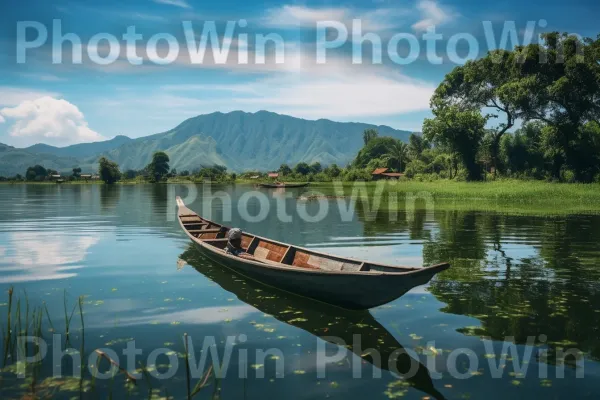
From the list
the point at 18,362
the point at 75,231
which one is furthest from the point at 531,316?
the point at 75,231

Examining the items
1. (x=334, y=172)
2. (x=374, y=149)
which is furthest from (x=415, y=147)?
(x=374, y=149)

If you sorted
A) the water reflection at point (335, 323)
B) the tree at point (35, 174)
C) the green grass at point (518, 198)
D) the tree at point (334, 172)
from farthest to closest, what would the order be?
the tree at point (35, 174)
the tree at point (334, 172)
the green grass at point (518, 198)
the water reflection at point (335, 323)

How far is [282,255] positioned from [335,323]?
528cm

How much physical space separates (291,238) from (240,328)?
46.9ft

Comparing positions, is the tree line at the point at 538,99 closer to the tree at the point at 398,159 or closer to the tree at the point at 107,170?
the tree at the point at 398,159

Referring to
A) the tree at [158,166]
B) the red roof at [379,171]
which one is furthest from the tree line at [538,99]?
the tree at [158,166]

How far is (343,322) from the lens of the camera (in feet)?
32.9

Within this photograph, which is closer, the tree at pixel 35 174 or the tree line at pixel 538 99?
the tree line at pixel 538 99

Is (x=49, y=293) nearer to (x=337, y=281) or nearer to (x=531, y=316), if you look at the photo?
(x=337, y=281)

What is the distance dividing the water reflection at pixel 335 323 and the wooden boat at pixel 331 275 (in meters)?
0.27

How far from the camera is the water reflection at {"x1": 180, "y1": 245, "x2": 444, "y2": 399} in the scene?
7797 millimetres

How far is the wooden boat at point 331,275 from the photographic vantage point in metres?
9.02

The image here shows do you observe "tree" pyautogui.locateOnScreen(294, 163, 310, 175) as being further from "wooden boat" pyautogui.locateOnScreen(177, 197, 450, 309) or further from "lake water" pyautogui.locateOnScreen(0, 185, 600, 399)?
"wooden boat" pyautogui.locateOnScreen(177, 197, 450, 309)

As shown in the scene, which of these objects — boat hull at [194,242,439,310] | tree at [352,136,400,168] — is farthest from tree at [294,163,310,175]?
boat hull at [194,242,439,310]
